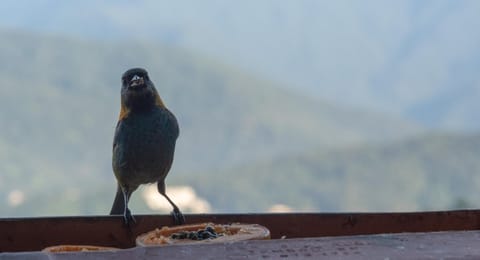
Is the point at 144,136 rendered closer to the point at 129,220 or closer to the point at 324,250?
the point at 129,220

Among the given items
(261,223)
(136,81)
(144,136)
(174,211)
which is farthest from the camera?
(144,136)

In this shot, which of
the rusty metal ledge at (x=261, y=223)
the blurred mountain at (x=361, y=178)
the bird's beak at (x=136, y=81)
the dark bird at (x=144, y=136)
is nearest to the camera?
the rusty metal ledge at (x=261, y=223)

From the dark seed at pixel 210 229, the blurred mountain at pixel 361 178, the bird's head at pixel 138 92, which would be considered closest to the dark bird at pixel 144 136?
the bird's head at pixel 138 92

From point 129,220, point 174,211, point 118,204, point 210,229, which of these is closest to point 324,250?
point 210,229

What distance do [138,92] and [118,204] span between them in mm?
814

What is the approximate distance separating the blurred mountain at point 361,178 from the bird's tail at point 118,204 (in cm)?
786

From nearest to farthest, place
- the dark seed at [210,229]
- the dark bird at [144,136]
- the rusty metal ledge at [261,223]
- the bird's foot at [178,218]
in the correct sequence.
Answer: the dark seed at [210,229] < the rusty metal ledge at [261,223] < the bird's foot at [178,218] < the dark bird at [144,136]

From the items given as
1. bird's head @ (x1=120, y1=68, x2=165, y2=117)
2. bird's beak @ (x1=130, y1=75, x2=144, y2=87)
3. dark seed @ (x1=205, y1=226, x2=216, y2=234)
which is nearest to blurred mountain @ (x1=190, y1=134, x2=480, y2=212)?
bird's head @ (x1=120, y1=68, x2=165, y2=117)

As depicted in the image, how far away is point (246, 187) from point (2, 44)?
819 cm

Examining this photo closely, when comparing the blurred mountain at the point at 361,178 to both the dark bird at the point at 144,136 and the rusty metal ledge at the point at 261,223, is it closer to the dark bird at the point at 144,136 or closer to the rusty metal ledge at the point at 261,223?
the dark bird at the point at 144,136

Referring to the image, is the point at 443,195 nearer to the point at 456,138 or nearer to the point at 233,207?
the point at 456,138

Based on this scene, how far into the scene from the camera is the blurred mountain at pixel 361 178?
14.2 meters

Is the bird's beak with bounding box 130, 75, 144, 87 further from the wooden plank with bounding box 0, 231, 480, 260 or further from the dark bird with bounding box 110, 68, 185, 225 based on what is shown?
the wooden plank with bounding box 0, 231, 480, 260

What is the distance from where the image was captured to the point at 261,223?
350 cm
